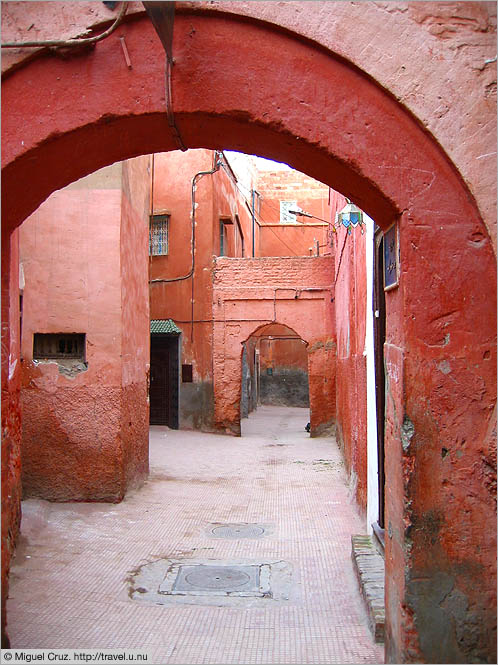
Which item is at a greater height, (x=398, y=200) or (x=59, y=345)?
(x=398, y=200)

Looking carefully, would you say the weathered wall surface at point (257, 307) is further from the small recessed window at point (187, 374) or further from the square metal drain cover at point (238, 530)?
the square metal drain cover at point (238, 530)

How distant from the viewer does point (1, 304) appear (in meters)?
3.15

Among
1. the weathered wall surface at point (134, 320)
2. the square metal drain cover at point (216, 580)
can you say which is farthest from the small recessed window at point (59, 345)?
the square metal drain cover at point (216, 580)

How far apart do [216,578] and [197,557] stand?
57cm

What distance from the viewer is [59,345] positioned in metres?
7.59

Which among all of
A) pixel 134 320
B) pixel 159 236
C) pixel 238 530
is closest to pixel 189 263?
pixel 159 236

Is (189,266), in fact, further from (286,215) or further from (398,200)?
(398,200)

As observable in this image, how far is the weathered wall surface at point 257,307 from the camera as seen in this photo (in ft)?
49.5

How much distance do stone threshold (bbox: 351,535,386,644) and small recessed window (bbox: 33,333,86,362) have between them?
156 inches

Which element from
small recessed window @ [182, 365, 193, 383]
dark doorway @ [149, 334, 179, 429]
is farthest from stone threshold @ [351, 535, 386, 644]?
dark doorway @ [149, 334, 179, 429]

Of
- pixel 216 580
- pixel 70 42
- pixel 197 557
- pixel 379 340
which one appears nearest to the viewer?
pixel 70 42

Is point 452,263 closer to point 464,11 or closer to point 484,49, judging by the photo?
point 484,49

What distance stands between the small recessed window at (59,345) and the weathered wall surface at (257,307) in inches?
310

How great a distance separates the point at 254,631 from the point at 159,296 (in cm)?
1291
